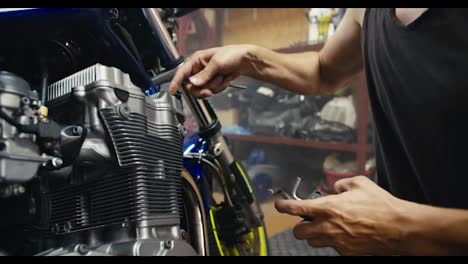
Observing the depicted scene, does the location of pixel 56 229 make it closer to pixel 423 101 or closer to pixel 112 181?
pixel 112 181

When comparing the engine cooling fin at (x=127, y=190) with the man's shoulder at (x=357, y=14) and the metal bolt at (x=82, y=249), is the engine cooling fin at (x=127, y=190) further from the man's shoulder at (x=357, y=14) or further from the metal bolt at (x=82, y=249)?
the man's shoulder at (x=357, y=14)

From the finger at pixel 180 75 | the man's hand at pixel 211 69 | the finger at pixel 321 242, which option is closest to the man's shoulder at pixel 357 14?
the man's hand at pixel 211 69

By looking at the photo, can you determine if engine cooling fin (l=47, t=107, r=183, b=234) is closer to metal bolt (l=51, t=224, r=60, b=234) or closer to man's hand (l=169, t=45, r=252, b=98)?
metal bolt (l=51, t=224, r=60, b=234)

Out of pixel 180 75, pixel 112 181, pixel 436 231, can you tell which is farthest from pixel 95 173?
pixel 436 231

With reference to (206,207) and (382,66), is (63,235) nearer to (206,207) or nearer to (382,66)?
(206,207)

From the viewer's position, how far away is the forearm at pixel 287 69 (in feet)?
2.62

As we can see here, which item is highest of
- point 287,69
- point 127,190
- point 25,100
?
point 287,69

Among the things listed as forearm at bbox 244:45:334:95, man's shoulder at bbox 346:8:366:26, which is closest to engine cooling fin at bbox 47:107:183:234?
forearm at bbox 244:45:334:95

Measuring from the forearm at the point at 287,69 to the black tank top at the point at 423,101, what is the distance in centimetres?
22

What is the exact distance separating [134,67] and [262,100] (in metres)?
1.35

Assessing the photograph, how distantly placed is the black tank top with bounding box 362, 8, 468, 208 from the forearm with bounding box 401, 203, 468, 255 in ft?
0.31

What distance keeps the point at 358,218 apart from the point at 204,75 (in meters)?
0.38

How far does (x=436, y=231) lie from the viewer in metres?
0.46
